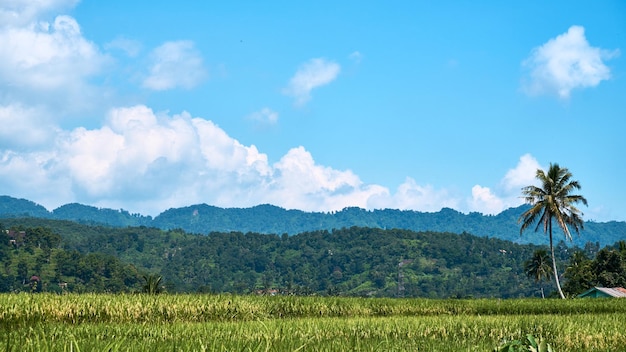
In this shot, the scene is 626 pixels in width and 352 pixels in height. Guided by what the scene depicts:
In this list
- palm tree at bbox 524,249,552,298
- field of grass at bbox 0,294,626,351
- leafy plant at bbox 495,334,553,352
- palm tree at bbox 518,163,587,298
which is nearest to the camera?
leafy plant at bbox 495,334,553,352

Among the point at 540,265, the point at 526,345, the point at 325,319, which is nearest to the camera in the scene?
the point at 526,345

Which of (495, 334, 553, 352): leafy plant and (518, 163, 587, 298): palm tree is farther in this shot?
(518, 163, 587, 298): palm tree

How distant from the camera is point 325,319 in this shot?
846 inches

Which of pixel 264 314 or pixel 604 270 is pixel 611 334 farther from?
pixel 604 270

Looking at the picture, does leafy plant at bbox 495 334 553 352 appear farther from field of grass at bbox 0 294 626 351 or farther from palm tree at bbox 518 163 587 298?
palm tree at bbox 518 163 587 298

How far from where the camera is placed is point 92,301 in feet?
74.7

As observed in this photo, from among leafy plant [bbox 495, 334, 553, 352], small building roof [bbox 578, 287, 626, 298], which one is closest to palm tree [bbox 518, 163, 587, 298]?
small building roof [bbox 578, 287, 626, 298]

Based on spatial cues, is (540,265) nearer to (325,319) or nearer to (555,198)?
(555,198)

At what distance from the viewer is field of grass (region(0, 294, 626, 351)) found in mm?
11513

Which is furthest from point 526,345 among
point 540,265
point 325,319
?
point 540,265

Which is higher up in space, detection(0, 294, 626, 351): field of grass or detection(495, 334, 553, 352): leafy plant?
detection(495, 334, 553, 352): leafy plant

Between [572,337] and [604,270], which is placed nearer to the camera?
[572,337]

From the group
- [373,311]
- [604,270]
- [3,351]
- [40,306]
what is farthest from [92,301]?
[604,270]

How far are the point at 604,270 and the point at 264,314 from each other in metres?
79.8
